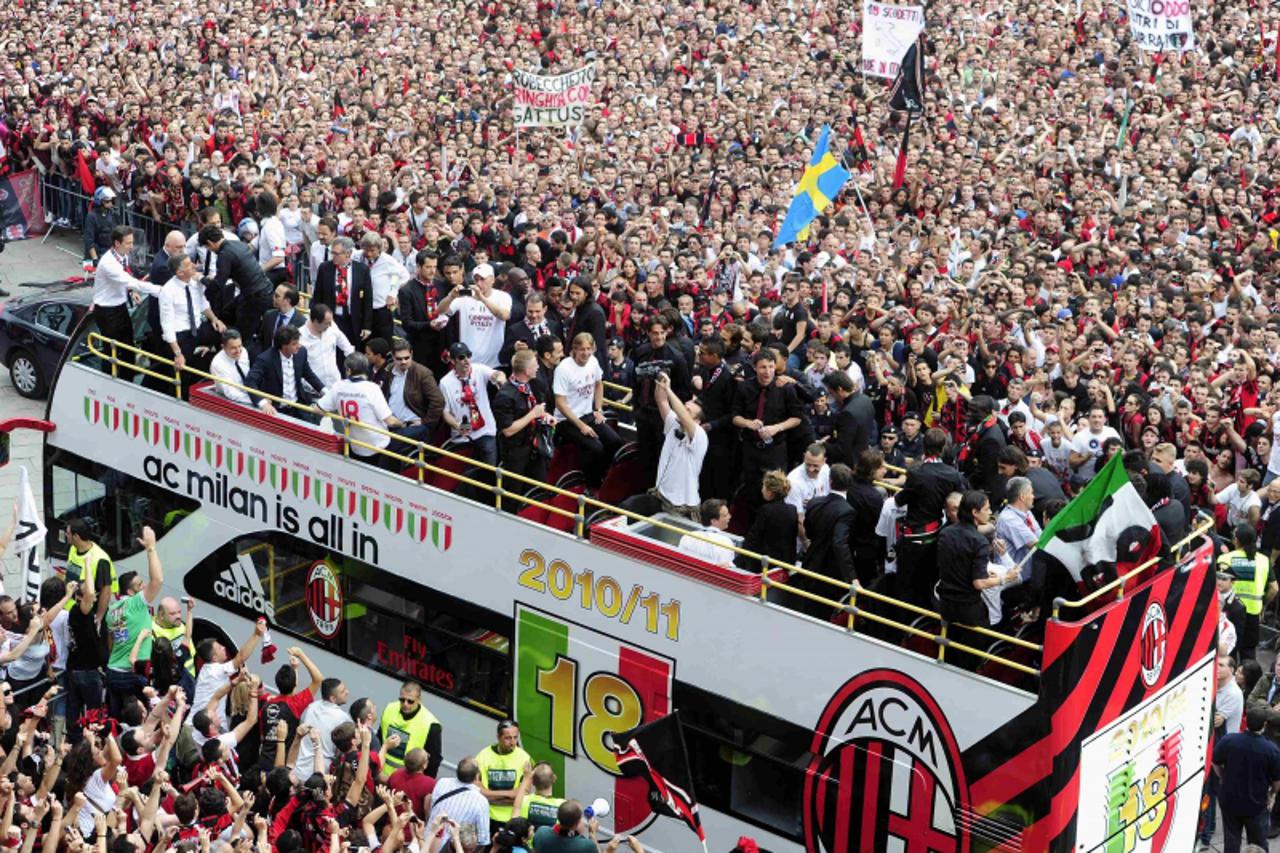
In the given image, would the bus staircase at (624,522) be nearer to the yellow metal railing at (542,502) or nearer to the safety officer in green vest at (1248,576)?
the yellow metal railing at (542,502)

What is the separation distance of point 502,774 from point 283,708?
1.82 meters

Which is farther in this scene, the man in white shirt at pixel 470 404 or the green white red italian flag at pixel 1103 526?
the man in white shirt at pixel 470 404

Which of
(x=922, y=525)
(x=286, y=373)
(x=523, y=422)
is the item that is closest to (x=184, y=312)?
(x=286, y=373)

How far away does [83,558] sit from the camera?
14.9 m

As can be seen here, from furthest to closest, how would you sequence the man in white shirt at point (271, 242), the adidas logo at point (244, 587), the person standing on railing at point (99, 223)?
the person standing on railing at point (99, 223) → the man in white shirt at point (271, 242) → the adidas logo at point (244, 587)

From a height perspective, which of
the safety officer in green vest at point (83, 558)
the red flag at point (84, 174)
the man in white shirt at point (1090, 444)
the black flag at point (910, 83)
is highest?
the black flag at point (910, 83)

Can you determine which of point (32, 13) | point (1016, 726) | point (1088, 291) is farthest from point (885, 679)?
point (32, 13)

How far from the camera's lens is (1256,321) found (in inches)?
757

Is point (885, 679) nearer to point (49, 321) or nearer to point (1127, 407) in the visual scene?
point (1127, 407)

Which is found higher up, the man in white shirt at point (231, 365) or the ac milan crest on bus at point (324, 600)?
the man in white shirt at point (231, 365)

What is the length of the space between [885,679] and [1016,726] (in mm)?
910

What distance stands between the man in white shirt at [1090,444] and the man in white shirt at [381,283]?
5969mm

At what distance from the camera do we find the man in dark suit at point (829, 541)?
12.6 m

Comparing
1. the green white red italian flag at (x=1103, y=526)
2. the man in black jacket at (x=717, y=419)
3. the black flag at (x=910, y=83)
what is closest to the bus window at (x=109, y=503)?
the man in black jacket at (x=717, y=419)
